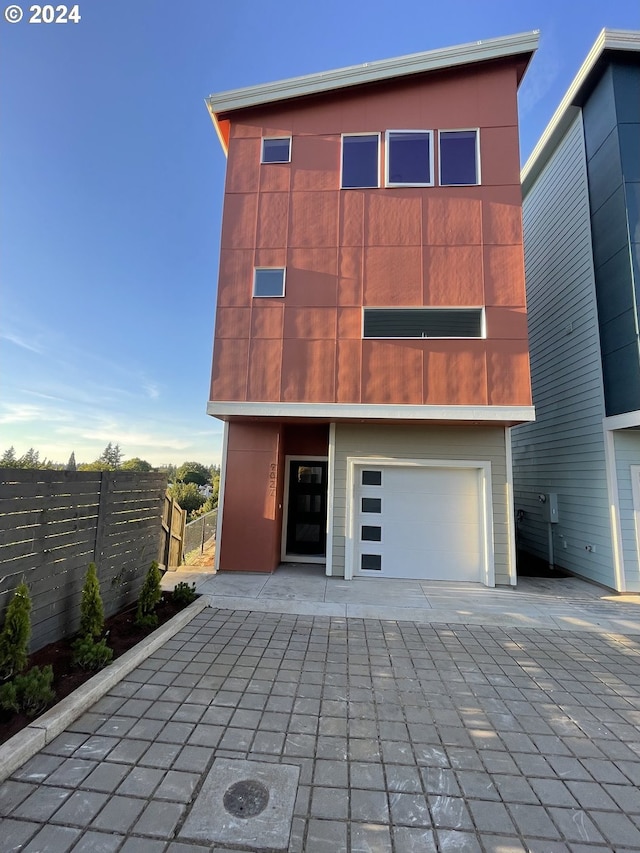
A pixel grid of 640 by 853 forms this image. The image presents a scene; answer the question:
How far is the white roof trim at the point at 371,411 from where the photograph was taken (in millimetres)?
6312

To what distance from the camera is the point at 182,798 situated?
2.06 metres

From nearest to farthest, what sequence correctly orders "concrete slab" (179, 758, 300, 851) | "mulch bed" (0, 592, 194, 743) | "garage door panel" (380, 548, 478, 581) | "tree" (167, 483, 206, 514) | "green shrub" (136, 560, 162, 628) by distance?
"concrete slab" (179, 758, 300, 851), "mulch bed" (0, 592, 194, 743), "green shrub" (136, 560, 162, 628), "garage door panel" (380, 548, 478, 581), "tree" (167, 483, 206, 514)

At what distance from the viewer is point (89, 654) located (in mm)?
3191

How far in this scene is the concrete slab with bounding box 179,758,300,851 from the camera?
185 centimetres

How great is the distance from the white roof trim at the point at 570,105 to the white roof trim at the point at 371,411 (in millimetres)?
6697

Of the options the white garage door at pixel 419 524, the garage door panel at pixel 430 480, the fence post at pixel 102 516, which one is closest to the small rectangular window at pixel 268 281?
the white garage door at pixel 419 524

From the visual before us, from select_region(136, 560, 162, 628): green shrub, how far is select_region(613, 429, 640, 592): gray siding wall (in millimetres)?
7323

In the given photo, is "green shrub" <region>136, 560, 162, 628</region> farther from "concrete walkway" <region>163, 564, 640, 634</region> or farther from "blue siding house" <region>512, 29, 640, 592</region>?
"blue siding house" <region>512, 29, 640, 592</region>

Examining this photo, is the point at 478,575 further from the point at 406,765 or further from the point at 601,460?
the point at 406,765

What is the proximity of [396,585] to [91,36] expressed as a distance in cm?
1051

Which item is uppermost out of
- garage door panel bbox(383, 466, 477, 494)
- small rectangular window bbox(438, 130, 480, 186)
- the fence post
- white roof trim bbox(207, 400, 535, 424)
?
small rectangular window bbox(438, 130, 480, 186)

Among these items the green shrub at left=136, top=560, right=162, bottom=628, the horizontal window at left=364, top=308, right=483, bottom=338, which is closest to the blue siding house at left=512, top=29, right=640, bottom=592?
the horizontal window at left=364, top=308, right=483, bottom=338

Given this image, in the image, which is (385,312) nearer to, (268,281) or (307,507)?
(268,281)

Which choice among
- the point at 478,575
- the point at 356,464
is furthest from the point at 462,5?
the point at 478,575
